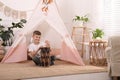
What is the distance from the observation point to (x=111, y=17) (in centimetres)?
Answer: 496

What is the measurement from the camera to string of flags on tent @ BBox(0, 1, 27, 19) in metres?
4.87

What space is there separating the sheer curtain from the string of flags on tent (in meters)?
1.90

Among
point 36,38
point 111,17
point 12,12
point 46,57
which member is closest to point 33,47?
point 36,38

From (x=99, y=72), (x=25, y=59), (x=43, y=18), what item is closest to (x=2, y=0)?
(x=43, y=18)

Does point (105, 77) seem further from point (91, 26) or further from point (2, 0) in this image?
point (2, 0)

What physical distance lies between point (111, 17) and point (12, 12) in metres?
2.27

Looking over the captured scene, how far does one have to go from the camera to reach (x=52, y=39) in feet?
17.3

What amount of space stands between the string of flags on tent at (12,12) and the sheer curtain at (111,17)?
190 centimetres

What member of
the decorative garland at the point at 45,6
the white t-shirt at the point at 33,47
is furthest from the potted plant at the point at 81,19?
the white t-shirt at the point at 33,47

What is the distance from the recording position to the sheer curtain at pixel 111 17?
4.86 m

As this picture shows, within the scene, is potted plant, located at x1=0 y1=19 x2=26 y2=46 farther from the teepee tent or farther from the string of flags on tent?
the teepee tent

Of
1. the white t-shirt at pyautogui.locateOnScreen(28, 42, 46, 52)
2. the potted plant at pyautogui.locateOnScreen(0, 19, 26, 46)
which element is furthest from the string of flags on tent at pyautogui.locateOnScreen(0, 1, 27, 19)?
the white t-shirt at pyautogui.locateOnScreen(28, 42, 46, 52)

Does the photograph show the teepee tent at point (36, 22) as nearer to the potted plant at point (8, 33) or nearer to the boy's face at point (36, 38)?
the boy's face at point (36, 38)

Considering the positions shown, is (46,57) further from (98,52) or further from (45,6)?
(98,52)
